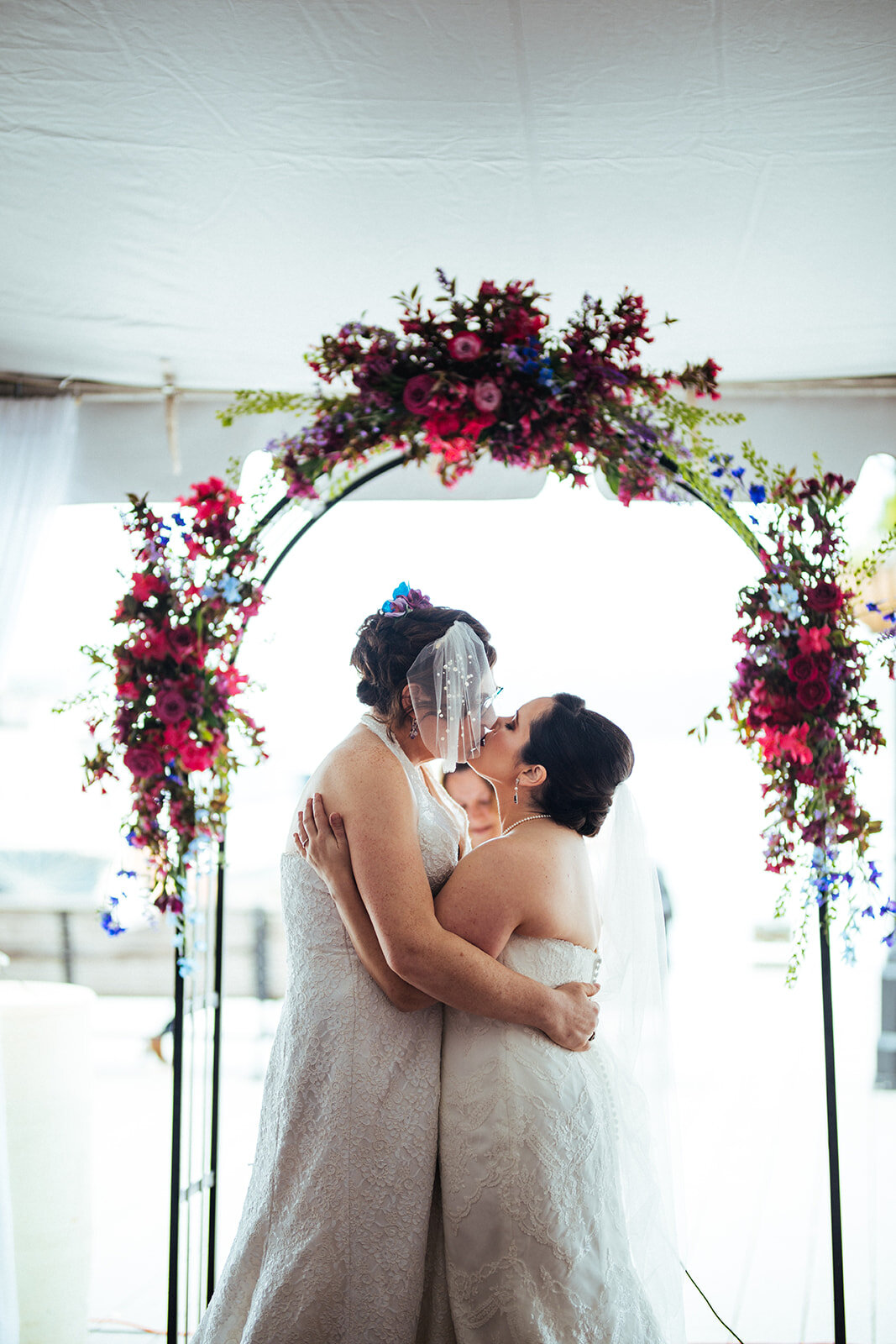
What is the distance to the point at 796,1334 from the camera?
335cm

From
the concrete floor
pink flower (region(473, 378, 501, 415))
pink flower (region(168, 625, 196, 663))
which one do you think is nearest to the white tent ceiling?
pink flower (region(473, 378, 501, 415))

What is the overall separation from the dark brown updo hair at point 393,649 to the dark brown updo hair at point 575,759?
9.2 inches

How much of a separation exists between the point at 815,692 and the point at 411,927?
4.02 feet

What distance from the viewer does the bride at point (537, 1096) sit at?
208 centimetres

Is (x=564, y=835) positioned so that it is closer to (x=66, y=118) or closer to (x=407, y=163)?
(x=407, y=163)

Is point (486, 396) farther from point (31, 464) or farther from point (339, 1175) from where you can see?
point (31, 464)

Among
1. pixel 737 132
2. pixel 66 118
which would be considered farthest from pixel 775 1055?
pixel 66 118

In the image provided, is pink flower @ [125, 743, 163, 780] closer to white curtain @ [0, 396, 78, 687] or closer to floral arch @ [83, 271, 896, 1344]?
floral arch @ [83, 271, 896, 1344]

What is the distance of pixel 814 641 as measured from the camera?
8.75ft

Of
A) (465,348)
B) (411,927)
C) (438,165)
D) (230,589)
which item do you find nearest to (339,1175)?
(411,927)

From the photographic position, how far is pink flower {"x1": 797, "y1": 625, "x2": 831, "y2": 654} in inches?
105

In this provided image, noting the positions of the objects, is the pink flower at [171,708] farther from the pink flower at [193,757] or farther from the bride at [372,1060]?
the bride at [372,1060]

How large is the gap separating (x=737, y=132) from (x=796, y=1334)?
3506mm

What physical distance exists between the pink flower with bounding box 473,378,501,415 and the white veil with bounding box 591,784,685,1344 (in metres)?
A: 0.98
